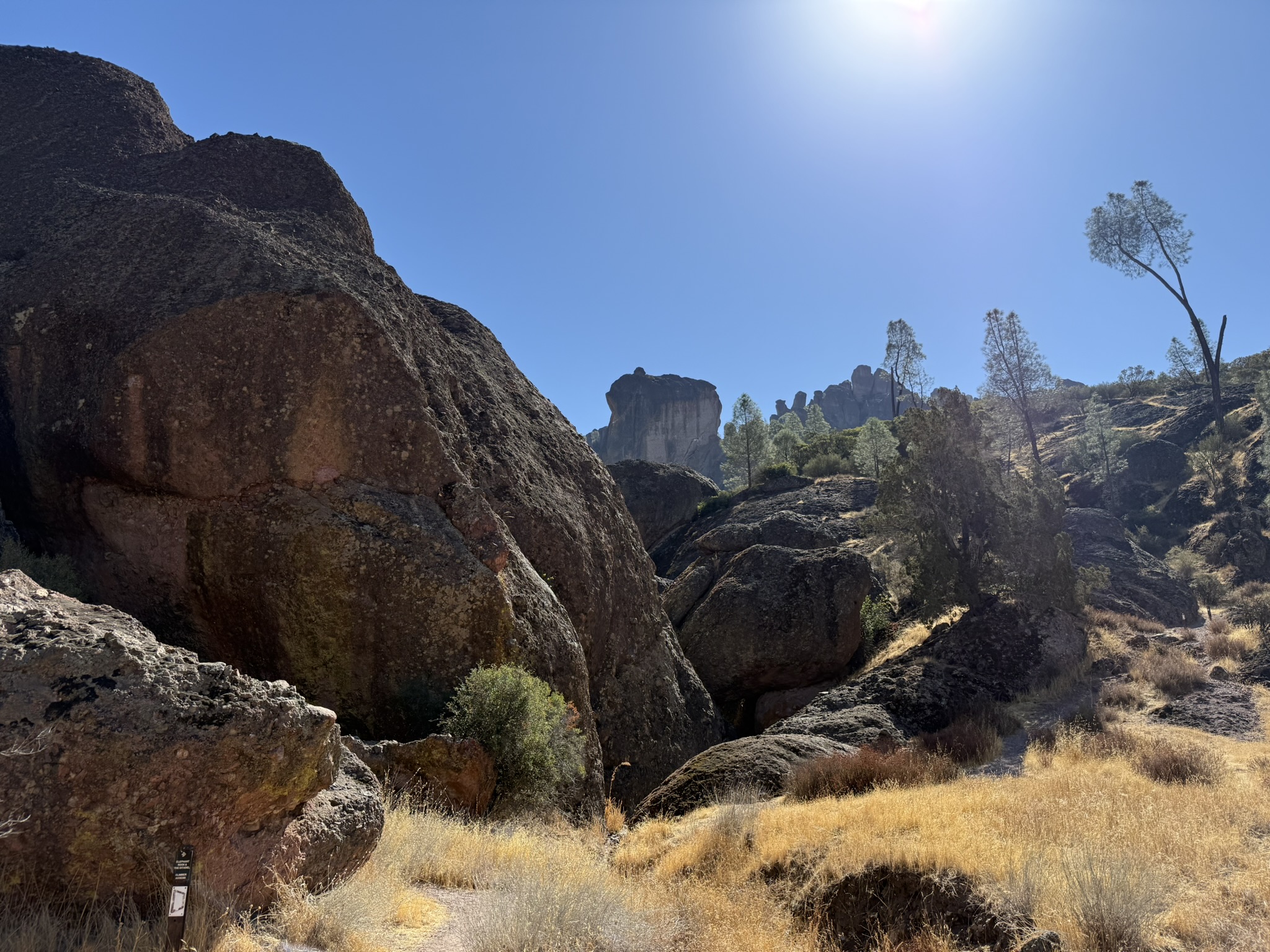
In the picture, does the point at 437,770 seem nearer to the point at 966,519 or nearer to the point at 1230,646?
the point at 966,519

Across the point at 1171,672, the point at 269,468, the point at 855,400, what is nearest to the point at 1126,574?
the point at 1171,672

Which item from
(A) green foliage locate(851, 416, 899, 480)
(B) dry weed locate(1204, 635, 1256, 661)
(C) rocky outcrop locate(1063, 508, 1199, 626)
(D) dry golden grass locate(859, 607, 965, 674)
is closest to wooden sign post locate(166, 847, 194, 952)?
(D) dry golden grass locate(859, 607, 965, 674)

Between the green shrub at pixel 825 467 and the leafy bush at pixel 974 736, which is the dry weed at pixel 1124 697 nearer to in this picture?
the leafy bush at pixel 974 736

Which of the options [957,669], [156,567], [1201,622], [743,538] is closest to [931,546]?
[957,669]

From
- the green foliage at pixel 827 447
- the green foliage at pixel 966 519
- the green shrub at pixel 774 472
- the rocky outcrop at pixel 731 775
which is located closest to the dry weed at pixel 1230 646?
the green foliage at pixel 966 519

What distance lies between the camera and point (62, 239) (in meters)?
13.7

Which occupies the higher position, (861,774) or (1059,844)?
(1059,844)

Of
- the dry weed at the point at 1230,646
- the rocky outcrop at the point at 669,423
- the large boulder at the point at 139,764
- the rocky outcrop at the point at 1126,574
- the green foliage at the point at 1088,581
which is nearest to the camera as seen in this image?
the large boulder at the point at 139,764

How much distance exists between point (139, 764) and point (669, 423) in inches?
5048

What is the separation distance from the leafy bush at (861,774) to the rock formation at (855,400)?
146133 mm

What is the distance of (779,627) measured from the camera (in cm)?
2166

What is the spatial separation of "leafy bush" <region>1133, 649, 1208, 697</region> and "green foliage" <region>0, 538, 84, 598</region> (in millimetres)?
20247

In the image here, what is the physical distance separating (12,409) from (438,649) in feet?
26.8

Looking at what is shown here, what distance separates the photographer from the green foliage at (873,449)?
52875mm
